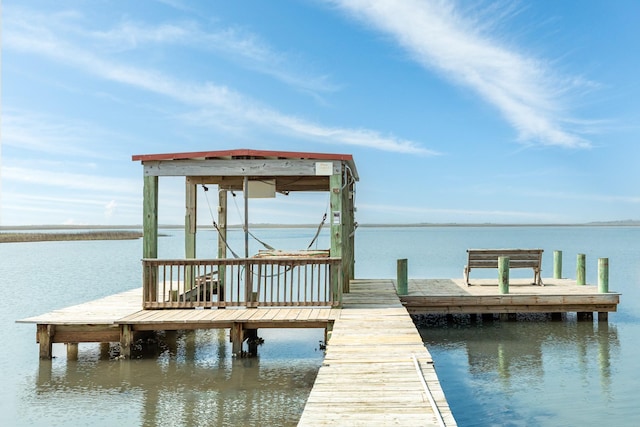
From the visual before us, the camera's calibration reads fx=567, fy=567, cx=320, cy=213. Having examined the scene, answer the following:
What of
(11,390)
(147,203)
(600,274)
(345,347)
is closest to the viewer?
(345,347)

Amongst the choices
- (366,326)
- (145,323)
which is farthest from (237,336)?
(366,326)

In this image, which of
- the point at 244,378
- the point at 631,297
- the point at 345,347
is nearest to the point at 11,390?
the point at 244,378

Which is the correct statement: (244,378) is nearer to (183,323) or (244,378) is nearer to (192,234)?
(183,323)

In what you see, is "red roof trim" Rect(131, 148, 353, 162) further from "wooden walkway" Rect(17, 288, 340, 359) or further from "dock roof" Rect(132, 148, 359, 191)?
"wooden walkway" Rect(17, 288, 340, 359)

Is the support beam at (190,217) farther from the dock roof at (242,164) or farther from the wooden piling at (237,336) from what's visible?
the wooden piling at (237,336)

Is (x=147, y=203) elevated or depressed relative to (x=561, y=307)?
elevated

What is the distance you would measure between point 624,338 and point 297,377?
25.2 feet

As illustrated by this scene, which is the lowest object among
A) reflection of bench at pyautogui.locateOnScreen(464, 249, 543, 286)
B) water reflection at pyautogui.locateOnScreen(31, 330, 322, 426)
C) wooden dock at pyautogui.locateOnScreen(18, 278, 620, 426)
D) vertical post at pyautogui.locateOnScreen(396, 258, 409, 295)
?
water reflection at pyautogui.locateOnScreen(31, 330, 322, 426)

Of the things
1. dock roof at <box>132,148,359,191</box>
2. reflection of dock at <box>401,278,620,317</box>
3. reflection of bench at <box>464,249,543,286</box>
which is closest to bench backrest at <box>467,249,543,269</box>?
reflection of bench at <box>464,249,543,286</box>

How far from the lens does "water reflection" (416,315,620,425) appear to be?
26.4 feet

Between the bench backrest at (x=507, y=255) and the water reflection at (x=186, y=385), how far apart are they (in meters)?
5.54

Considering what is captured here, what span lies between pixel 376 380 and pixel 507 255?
29.3ft

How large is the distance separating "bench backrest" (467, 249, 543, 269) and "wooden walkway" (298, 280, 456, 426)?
16.0 ft

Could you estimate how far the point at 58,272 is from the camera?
106ft
